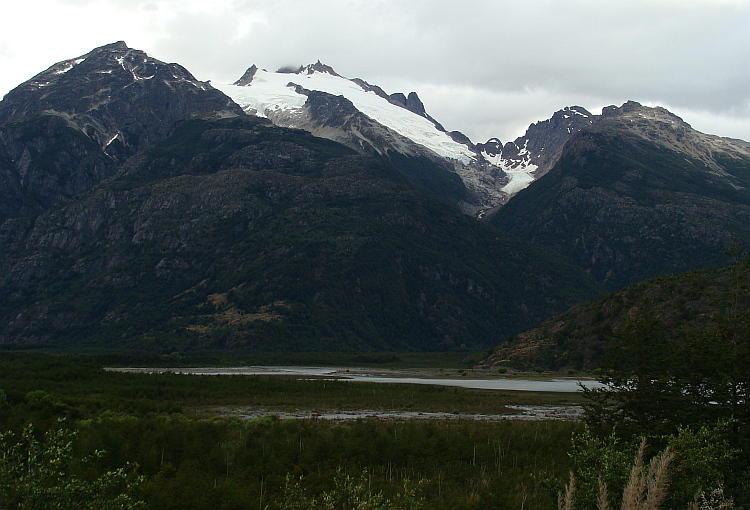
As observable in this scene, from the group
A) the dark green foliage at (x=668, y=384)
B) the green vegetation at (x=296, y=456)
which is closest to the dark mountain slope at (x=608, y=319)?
the green vegetation at (x=296, y=456)

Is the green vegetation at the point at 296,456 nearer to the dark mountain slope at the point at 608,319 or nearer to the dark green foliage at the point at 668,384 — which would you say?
the dark green foliage at the point at 668,384

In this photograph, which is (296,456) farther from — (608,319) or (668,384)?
(608,319)

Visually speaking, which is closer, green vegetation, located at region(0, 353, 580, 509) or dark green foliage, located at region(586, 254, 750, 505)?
green vegetation, located at region(0, 353, 580, 509)

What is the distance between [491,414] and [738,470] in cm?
4110

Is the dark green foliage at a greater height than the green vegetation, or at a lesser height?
greater

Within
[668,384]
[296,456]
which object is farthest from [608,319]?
[296,456]

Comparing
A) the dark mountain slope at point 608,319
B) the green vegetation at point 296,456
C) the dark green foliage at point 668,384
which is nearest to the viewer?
the green vegetation at point 296,456

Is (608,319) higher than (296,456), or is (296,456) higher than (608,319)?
(608,319)

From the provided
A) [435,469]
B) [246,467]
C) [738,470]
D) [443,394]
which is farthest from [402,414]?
[738,470]

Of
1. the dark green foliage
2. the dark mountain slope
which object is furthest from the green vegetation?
the dark mountain slope

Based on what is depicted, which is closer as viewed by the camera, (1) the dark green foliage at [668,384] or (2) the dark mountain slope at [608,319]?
(1) the dark green foliage at [668,384]

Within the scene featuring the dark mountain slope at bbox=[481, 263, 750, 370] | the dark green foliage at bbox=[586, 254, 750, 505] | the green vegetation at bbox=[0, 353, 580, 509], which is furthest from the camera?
the dark mountain slope at bbox=[481, 263, 750, 370]

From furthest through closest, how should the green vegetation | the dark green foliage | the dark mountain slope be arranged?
the dark mountain slope
the dark green foliage
the green vegetation

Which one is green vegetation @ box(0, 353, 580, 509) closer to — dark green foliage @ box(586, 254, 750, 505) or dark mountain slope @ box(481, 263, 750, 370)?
dark green foliage @ box(586, 254, 750, 505)
